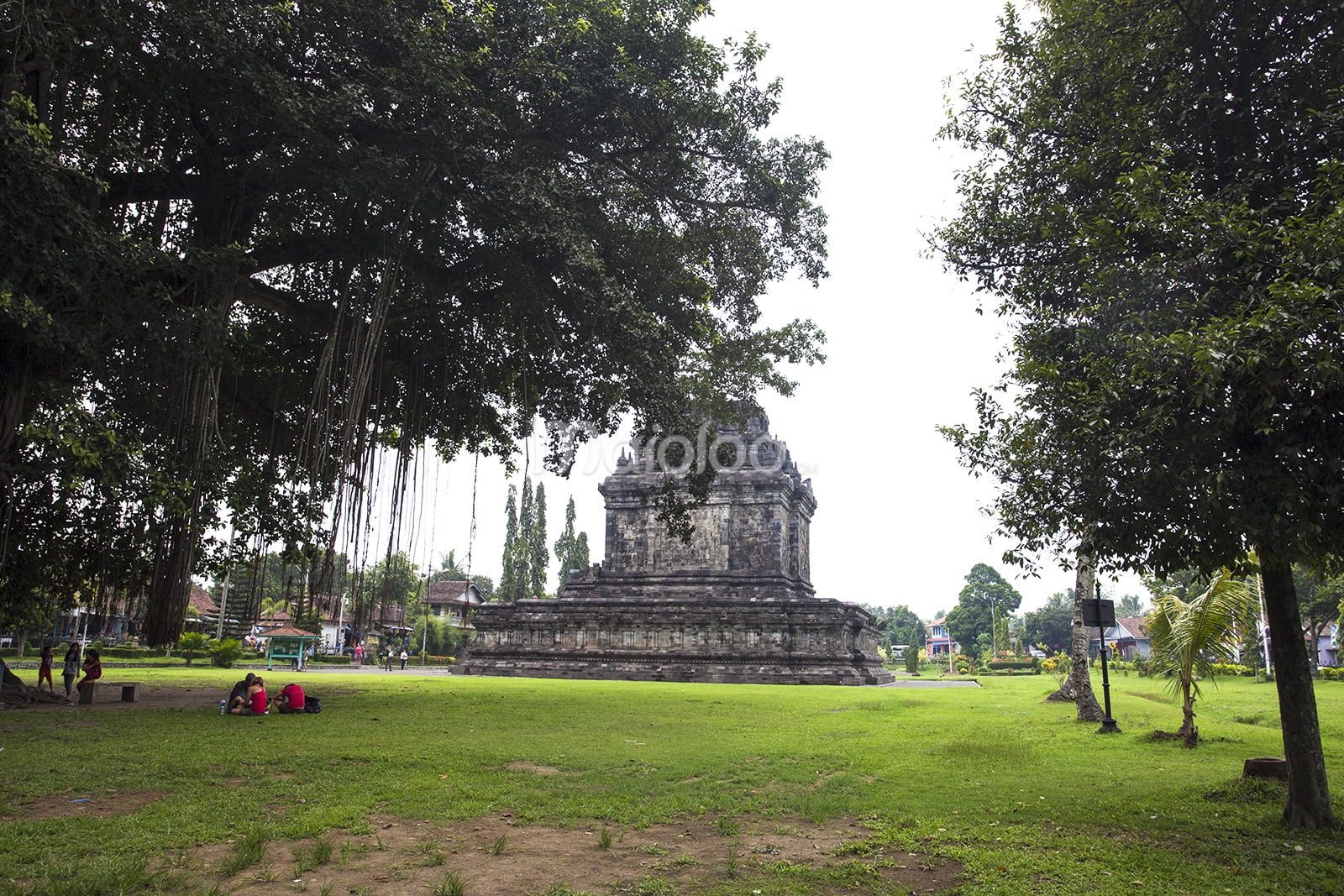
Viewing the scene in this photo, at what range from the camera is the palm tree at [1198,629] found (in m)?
8.19

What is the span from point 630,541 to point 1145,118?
89.0 feet

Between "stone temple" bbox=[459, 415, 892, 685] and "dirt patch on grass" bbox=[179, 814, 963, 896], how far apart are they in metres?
21.0

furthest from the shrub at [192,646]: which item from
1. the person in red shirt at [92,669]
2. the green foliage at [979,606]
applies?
the green foliage at [979,606]

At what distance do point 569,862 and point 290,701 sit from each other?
8785mm

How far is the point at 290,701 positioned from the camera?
1189cm

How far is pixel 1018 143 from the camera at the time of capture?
7.51 meters

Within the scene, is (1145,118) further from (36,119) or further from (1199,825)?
(36,119)

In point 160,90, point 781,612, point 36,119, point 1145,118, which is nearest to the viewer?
point 1145,118

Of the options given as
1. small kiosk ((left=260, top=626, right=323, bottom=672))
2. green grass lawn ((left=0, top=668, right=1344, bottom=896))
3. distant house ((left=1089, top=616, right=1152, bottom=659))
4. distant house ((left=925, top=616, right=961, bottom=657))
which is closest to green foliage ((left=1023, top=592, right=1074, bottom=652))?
distant house ((left=1089, top=616, right=1152, bottom=659))

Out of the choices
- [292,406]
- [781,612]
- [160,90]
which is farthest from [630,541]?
[160,90]

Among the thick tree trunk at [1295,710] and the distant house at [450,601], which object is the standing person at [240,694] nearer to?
the thick tree trunk at [1295,710]

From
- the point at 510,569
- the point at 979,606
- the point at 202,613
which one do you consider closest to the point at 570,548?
the point at 510,569

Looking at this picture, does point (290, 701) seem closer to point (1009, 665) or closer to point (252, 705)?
point (252, 705)

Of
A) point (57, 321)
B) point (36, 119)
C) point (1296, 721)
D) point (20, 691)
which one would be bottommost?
point (20, 691)
